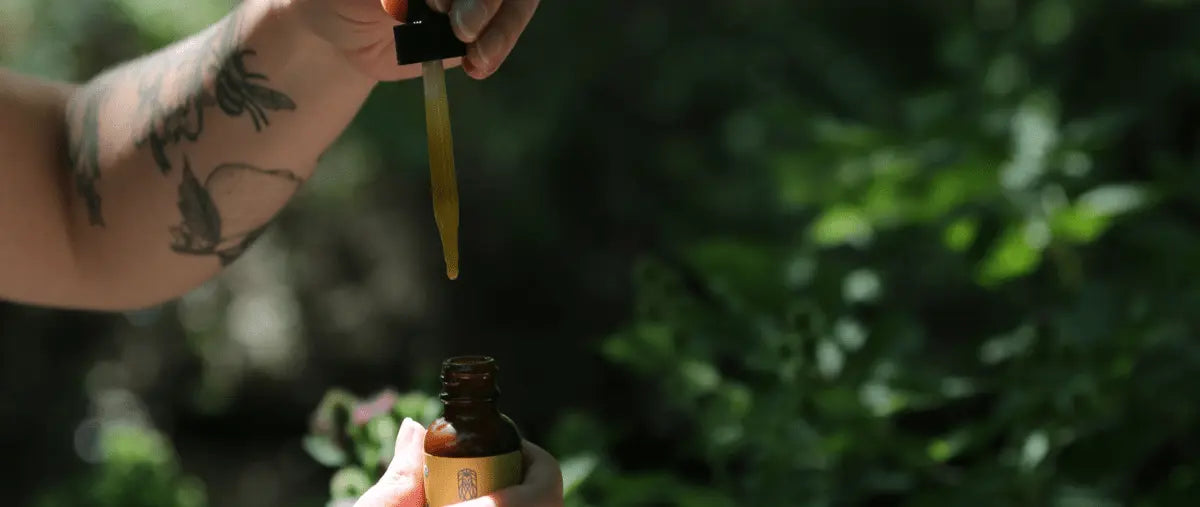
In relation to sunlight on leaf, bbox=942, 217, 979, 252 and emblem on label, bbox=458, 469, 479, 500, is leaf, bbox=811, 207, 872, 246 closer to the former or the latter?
sunlight on leaf, bbox=942, 217, 979, 252

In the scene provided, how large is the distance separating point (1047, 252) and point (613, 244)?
1.81 meters

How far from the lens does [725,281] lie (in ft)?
5.36

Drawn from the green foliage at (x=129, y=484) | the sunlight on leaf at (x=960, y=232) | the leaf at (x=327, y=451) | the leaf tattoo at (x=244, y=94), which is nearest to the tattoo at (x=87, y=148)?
the leaf tattoo at (x=244, y=94)

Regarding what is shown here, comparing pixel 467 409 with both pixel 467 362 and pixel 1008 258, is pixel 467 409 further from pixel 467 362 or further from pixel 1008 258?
pixel 1008 258

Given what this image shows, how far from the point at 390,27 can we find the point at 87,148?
427 mm

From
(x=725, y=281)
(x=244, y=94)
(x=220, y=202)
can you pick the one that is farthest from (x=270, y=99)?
(x=725, y=281)

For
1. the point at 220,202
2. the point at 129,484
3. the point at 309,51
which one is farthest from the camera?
the point at 129,484

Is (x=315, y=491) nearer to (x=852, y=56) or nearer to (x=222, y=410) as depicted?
(x=222, y=410)

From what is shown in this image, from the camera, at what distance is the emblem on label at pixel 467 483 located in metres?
0.74

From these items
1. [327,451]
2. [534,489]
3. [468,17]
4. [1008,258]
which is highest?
[1008,258]

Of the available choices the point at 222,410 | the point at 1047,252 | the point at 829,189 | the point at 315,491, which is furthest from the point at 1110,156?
the point at 222,410

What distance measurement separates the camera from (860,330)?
1600 mm

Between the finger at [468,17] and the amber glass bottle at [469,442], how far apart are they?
0.73 feet

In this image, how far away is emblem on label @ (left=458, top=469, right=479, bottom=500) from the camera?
0.74m
